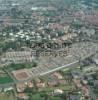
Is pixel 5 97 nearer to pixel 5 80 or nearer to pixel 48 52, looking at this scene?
pixel 5 80

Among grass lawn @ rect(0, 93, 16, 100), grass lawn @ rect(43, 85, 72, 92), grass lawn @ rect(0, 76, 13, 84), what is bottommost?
grass lawn @ rect(43, 85, 72, 92)

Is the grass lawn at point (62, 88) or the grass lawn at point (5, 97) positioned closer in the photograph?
the grass lawn at point (5, 97)

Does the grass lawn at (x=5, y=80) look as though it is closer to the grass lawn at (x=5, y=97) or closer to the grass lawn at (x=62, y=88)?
the grass lawn at (x=5, y=97)

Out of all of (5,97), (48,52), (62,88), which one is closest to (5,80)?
(5,97)

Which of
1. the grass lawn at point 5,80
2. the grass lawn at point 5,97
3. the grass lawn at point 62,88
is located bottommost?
the grass lawn at point 62,88

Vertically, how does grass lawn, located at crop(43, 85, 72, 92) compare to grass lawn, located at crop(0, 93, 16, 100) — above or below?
below

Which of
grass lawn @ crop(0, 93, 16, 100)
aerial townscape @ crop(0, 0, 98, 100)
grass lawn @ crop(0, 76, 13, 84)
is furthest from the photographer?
grass lawn @ crop(0, 76, 13, 84)

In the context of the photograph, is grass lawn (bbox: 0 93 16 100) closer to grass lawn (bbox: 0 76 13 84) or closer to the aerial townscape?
the aerial townscape

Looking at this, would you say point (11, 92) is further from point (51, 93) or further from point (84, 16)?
point (84, 16)

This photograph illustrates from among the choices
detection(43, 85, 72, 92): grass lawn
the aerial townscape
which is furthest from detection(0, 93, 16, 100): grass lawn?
detection(43, 85, 72, 92): grass lawn

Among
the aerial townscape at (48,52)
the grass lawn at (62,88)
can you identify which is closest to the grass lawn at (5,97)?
the aerial townscape at (48,52)
